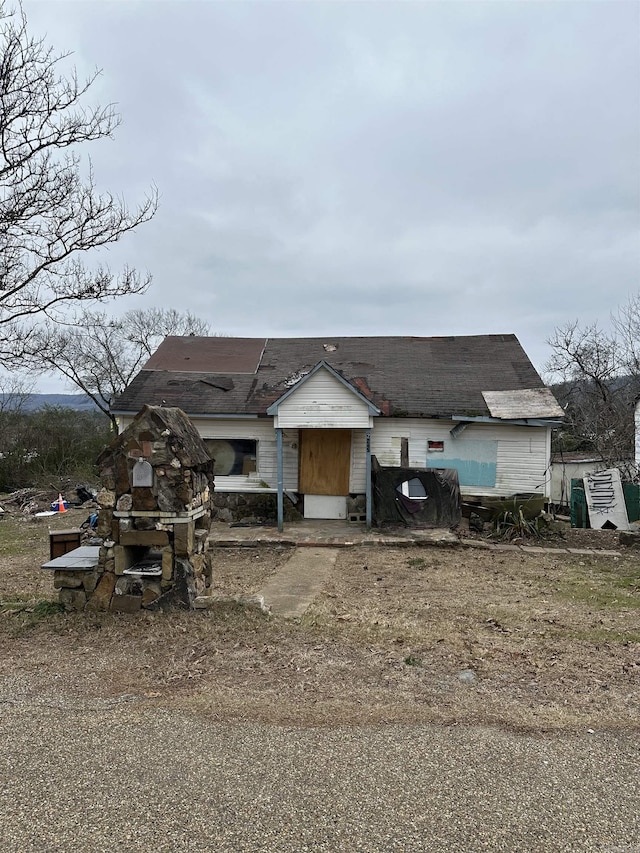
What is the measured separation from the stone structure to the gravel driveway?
2.30 m

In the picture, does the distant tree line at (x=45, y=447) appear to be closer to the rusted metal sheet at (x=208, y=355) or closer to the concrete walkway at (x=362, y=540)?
the rusted metal sheet at (x=208, y=355)

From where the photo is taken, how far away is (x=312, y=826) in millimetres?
3004

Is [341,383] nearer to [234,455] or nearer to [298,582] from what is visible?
[234,455]

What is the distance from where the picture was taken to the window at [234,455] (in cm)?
1492

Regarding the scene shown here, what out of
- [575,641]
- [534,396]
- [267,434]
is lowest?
[575,641]

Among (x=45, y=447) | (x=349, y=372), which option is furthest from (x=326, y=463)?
(x=45, y=447)

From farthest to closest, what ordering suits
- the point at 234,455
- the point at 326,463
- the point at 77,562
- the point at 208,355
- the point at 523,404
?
the point at 208,355
the point at 234,455
the point at 326,463
the point at 523,404
the point at 77,562

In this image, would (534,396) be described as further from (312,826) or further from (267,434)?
(312,826)

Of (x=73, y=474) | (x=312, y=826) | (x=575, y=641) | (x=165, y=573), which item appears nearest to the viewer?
(x=312, y=826)

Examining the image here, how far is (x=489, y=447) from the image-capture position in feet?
46.7

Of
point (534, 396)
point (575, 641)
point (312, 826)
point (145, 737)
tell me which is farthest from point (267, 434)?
point (312, 826)

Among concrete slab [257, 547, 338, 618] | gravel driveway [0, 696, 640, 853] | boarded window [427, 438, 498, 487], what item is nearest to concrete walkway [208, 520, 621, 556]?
concrete slab [257, 547, 338, 618]

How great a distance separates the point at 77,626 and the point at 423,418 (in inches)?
391

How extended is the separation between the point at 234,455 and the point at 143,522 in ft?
27.6
